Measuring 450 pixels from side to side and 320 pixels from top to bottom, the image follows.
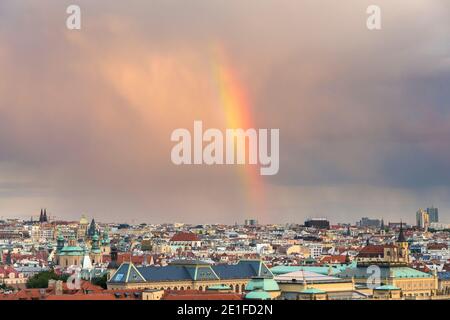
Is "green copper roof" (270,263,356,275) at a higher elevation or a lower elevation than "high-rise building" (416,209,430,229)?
lower

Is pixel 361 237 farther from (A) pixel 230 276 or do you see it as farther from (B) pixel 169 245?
(A) pixel 230 276

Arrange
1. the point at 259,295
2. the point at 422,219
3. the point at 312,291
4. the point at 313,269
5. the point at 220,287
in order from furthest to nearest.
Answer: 1. the point at 422,219
2. the point at 313,269
3. the point at 220,287
4. the point at 312,291
5. the point at 259,295

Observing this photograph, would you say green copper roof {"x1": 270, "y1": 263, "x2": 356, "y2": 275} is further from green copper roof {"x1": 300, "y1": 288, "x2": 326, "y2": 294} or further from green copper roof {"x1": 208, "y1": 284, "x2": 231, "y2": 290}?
green copper roof {"x1": 300, "y1": 288, "x2": 326, "y2": 294}

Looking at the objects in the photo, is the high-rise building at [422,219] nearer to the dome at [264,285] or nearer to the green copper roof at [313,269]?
the green copper roof at [313,269]

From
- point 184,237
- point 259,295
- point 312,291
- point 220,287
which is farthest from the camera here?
point 184,237

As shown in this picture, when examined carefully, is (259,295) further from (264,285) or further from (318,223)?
(318,223)

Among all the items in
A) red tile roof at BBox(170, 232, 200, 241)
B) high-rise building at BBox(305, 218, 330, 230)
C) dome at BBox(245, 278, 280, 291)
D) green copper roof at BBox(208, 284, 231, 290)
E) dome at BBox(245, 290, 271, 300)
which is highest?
high-rise building at BBox(305, 218, 330, 230)

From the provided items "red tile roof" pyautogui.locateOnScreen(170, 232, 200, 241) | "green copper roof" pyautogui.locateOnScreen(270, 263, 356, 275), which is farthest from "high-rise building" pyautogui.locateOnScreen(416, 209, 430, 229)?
"green copper roof" pyautogui.locateOnScreen(270, 263, 356, 275)

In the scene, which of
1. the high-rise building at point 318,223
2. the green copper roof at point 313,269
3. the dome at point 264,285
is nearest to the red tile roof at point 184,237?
the high-rise building at point 318,223

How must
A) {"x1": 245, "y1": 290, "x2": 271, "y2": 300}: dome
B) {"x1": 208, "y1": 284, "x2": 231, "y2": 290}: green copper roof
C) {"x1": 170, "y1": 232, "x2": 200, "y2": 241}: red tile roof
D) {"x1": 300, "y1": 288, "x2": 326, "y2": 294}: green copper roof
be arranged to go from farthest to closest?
{"x1": 170, "y1": 232, "x2": 200, "y2": 241}: red tile roof, {"x1": 208, "y1": 284, "x2": 231, "y2": 290}: green copper roof, {"x1": 300, "y1": 288, "x2": 326, "y2": 294}: green copper roof, {"x1": 245, "y1": 290, "x2": 271, "y2": 300}: dome

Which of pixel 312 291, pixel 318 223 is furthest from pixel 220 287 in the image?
pixel 318 223
